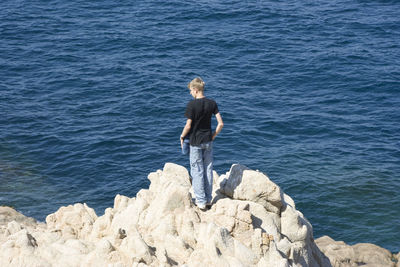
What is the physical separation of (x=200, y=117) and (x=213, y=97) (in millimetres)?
26859

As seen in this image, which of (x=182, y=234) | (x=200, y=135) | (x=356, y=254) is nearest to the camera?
(x=182, y=234)

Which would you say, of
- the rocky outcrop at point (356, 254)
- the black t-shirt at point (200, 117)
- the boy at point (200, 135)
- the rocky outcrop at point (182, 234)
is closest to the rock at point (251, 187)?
the rocky outcrop at point (182, 234)

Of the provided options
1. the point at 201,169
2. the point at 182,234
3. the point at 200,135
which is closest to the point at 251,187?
the point at 201,169

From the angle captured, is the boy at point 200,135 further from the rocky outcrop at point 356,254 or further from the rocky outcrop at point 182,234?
the rocky outcrop at point 356,254

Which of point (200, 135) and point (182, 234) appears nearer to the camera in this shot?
point (182, 234)

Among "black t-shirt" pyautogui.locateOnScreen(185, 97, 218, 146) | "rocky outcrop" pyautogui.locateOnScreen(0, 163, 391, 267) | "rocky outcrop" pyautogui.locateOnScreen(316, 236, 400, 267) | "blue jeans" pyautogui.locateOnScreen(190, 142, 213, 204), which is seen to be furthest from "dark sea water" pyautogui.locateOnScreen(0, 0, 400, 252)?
"black t-shirt" pyautogui.locateOnScreen(185, 97, 218, 146)

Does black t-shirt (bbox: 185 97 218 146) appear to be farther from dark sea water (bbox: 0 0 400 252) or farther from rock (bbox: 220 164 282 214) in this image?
dark sea water (bbox: 0 0 400 252)

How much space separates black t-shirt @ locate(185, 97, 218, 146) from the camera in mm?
16375

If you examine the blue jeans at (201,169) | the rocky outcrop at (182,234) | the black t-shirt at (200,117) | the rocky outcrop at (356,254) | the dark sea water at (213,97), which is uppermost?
the black t-shirt at (200,117)

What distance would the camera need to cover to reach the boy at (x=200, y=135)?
16.4m

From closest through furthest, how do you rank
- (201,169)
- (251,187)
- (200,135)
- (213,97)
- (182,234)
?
(182,234)
(200,135)
(201,169)
(251,187)
(213,97)

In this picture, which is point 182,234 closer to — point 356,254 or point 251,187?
point 251,187

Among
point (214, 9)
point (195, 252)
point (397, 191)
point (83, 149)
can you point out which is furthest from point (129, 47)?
point (195, 252)

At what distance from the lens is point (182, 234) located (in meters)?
16.7
